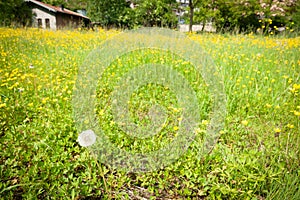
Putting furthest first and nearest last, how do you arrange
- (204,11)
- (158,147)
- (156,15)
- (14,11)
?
1. (14,11)
2. (204,11)
3. (156,15)
4. (158,147)

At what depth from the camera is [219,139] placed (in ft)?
5.29

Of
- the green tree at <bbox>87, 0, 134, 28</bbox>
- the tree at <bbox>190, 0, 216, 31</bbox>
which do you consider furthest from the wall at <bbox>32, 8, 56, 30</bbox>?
the tree at <bbox>190, 0, 216, 31</bbox>

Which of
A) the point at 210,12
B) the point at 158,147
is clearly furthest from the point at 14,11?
the point at 158,147

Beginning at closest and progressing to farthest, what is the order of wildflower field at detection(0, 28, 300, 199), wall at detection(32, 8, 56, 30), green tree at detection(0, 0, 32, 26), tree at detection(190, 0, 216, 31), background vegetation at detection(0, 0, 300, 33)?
wildflower field at detection(0, 28, 300, 199)
tree at detection(190, 0, 216, 31)
background vegetation at detection(0, 0, 300, 33)
green tree at detection(0, 0, 32, 26)
wall at detection(32, 8, 56, 30)

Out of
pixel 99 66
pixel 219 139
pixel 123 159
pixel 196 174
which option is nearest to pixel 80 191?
pixel 123 159

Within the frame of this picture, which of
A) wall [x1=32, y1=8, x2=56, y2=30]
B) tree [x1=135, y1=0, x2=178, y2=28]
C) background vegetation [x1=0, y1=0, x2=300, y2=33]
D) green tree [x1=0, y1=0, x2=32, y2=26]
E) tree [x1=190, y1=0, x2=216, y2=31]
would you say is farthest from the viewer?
wall [x1=32, y1=8, x2=56, y2=30]

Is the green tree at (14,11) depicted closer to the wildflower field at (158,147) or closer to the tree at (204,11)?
the tree at (204,11)

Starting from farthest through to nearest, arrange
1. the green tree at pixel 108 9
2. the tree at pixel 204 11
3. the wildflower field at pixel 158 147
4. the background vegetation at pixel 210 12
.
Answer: the green tree at pixel 108 9 < the background vegetation at pixel 210 12 < the tree at pixel 204 11 < the wildflower field at pixel 158 147

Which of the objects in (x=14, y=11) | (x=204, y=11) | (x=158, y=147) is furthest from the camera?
(x=14, y=11)

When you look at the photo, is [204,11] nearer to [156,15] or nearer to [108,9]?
[156,15]

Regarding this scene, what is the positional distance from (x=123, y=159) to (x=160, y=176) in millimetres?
273

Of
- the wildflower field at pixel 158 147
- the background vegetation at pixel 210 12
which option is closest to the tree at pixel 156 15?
the wildflower field at pixel 158 147

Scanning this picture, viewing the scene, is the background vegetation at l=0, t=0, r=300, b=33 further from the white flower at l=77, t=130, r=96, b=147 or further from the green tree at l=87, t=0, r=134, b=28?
the white flower at l=77, t=130, r=96, b=147

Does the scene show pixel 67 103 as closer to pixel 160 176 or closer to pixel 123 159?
pixel 123 159
